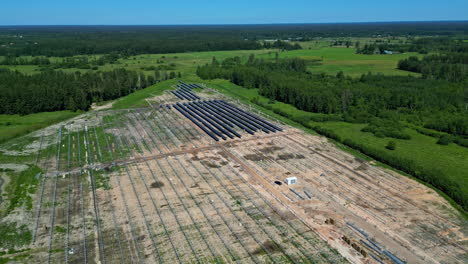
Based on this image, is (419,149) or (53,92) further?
(53,92)

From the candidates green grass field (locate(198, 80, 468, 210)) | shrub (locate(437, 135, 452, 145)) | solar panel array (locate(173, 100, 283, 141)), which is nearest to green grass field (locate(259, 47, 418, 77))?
green grass field (locate(198, 80, 468, 210))

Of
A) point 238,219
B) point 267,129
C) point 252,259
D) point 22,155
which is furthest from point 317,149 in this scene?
point 22,155

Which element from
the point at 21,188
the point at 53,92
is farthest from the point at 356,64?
the point at 21,188

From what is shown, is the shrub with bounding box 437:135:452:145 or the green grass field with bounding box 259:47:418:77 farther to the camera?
the green grass field with bounding box 259:47:418:77

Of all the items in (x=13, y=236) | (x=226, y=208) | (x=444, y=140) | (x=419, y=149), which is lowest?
(x=419, y=149)

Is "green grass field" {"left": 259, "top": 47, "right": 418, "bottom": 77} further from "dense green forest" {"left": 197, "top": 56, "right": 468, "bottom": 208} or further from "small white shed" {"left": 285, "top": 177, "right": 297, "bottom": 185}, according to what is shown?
"small white shed" {"left": 285, "top": 177, "right": 297, "bottom": 185}

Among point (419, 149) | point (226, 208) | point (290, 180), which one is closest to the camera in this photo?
point (226, 208)

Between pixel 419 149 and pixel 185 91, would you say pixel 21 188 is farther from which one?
pixel 185 91
